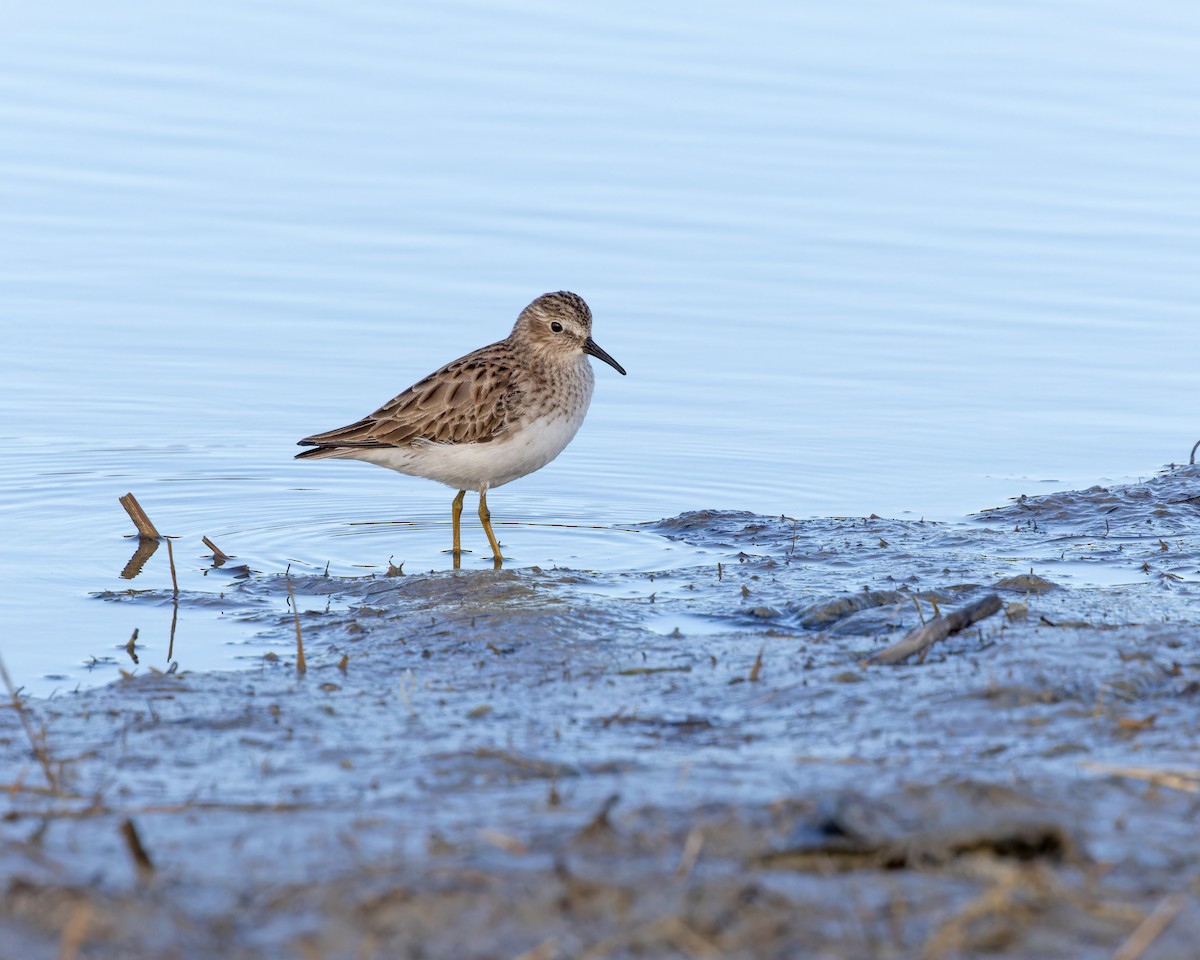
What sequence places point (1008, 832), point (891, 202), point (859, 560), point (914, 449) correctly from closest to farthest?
point (1008, 832) → point (859, 560) → point (914, 449) → point (891, 202)

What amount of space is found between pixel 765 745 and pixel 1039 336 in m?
8.79

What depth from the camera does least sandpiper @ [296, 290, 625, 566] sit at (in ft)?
30.6

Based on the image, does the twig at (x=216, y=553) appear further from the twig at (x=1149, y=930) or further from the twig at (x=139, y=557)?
the twig at (x=1149, y=930)

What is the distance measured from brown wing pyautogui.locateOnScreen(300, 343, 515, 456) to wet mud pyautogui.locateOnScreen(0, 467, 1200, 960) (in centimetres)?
143

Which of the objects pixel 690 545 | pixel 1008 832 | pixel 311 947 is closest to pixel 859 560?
pixel 690 545

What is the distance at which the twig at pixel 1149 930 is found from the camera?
3684mm

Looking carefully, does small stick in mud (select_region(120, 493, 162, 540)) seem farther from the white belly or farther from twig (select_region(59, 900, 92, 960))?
twig (select_region(59, 900, 92, 960))

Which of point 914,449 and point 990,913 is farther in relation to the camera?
point 914,449

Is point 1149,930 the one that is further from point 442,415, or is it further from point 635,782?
point 442,415

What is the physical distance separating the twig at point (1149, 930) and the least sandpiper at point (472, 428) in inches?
220

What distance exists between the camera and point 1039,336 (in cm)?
1342

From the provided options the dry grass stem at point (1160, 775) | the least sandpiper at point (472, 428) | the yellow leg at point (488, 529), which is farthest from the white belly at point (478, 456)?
the dry grass stem at point (1160, 775)

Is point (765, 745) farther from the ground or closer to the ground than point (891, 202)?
closer to the ground

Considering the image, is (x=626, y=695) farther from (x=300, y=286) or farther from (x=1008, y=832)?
(x=300, y=286)
